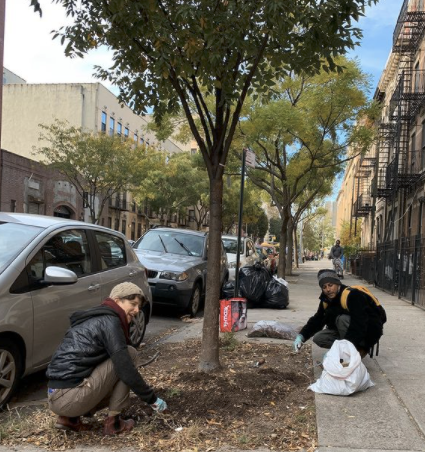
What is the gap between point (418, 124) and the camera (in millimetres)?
20703

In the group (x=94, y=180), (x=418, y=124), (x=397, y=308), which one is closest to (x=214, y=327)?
(x=397, y=308)

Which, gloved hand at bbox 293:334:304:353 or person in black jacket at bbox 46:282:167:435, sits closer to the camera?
person in black jacket at bbox 46:282:167:435

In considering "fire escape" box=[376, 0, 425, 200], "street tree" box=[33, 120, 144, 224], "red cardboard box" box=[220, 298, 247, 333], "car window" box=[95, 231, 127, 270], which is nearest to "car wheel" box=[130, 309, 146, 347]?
"car window" box=[95, 231, 127, 270]

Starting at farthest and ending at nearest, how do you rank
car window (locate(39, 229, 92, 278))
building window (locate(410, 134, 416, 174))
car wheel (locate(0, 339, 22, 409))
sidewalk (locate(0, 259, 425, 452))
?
building window (locate(410, 134, 416, 174)) < car window (locate(39, 229, 92, 278)) < car wheel (locate(0, 339, 22, 409)) < sidewalk (locate(0, 259, 425, 452))

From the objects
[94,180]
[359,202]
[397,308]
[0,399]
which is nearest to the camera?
[0,399]

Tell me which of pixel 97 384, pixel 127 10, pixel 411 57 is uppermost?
pixel 411 57

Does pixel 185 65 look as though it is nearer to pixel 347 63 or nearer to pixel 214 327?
pixel 214 327

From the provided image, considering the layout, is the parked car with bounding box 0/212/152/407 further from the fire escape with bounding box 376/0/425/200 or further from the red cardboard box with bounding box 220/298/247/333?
the fire escape with bounding box 376/0/425/200

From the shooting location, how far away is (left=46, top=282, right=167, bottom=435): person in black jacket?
329 cm

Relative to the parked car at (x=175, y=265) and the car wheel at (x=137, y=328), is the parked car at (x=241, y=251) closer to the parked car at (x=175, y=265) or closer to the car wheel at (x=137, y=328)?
the parked car at (x=175, y=265)

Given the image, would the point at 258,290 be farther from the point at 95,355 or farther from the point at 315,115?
the point at 315,115

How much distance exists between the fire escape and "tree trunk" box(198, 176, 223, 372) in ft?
55.5

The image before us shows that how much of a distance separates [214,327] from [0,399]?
6.75 ft

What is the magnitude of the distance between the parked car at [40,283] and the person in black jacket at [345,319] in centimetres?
237
